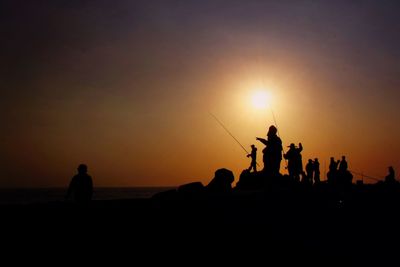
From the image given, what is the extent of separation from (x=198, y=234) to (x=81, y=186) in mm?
4490

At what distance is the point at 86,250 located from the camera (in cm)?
582

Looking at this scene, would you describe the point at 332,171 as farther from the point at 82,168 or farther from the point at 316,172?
the point at 82,168

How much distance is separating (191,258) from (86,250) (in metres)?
1.81

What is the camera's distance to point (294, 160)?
746 inches

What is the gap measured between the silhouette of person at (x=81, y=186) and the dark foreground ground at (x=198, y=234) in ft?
6.76

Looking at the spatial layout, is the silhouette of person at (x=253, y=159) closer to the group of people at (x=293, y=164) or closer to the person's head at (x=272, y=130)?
the group of people at (x=293, y=164)

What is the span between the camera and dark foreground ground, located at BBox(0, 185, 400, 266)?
19.5 ft

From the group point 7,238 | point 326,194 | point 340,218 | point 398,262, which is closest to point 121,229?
point 7,238

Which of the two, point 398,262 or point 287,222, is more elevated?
point 287,222

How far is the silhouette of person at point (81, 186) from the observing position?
10242 mm

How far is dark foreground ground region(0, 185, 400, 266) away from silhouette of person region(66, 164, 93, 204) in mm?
2061

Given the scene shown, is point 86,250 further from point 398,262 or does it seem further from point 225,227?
point 398,262

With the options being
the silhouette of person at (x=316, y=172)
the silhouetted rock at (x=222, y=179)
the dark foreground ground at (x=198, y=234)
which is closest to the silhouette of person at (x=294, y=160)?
the silhouetted rock at (x=222, y=179)

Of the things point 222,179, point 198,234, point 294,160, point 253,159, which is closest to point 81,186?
point 198,234
